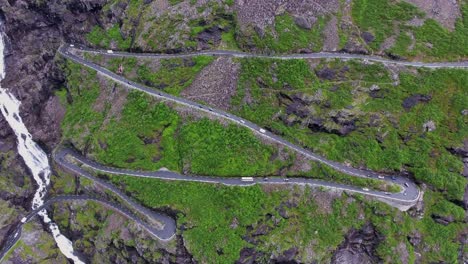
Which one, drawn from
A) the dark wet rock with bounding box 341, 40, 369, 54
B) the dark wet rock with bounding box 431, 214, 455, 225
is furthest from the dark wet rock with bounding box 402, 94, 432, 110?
the dark wet rock with bounding box 431, 214, 455, 225

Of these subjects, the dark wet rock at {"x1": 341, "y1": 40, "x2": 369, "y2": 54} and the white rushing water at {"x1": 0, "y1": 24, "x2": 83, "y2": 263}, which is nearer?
the white rushing water at {"x1": 0, "y1": 24, "x2": 83, "y2": 263}

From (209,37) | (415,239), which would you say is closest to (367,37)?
(209,37)

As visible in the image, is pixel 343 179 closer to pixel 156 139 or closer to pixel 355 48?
pixel 355 48

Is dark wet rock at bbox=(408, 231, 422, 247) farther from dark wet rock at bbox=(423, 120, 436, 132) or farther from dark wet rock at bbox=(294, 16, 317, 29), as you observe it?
dark wet rock at bbox=(294, 16, 317, 29)

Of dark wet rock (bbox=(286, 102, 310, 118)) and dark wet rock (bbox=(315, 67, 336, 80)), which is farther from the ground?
dark wet rock (bbox=(315, 67, 336, 80))

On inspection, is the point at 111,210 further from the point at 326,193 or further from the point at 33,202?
the point at 326,193

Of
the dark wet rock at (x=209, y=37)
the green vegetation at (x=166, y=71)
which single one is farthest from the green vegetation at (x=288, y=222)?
the dark wet rock at (x=209, y=37)

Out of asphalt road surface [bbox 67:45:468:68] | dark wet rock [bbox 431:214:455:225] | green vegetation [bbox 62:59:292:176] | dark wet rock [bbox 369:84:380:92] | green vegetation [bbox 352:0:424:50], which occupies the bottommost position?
dark wet rock [bbox 431:214:455:225]

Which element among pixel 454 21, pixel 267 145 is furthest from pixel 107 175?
pixel 454 21
